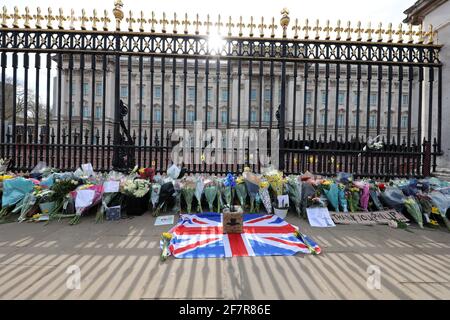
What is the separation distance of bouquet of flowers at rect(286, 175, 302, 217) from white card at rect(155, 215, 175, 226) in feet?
7.96

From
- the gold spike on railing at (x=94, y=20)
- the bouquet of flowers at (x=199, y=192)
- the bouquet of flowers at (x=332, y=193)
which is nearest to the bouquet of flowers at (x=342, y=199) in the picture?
the bouquet of flowers at (x=332, y=193)

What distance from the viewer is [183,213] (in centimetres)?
468

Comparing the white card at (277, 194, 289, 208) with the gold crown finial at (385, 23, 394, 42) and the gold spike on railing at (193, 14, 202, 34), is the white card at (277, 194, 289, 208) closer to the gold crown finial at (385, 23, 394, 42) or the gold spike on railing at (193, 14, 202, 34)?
the gold spike on railing at (193, 14, 202, 34)

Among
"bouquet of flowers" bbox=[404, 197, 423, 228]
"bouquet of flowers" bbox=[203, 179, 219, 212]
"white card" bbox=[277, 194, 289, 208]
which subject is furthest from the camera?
"bouquet of flowers" bbox=[203, 179, 219, 212]

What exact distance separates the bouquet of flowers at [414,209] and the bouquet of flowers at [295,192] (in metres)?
2.05

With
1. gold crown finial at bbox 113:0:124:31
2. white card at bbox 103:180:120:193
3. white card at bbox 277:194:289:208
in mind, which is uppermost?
gold crown finial at bbox 113:0:124:31

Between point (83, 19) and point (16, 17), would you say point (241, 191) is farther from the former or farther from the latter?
point (16, 17)

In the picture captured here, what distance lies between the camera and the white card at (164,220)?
4186 millimetres

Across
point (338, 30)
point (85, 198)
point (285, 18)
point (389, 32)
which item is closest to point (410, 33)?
point (389, 32)

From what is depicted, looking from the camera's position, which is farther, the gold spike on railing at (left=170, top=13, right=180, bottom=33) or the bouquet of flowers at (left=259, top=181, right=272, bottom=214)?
the gold spike on railing at (left=170, top=13, right=180, bottom=33)

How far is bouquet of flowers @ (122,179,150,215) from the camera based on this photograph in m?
4.52

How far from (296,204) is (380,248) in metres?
1.57

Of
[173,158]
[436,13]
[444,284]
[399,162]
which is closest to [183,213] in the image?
[173,158]

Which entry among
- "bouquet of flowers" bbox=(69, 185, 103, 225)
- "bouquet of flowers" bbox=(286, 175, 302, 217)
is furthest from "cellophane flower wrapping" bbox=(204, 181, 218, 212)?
"bouquet of flowers" bbox=(69, 185, 103, 225)
